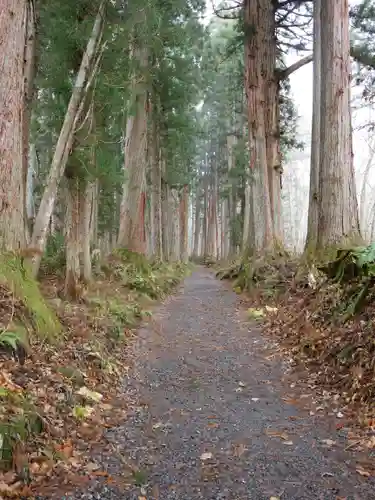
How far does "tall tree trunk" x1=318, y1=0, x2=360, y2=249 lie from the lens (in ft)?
27.5

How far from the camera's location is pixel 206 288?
1587cm

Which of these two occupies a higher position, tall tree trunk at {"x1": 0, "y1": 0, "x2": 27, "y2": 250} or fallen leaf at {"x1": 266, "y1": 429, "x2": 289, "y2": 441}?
tall tree trunk at {"x1": 0, "y1": 0, "x2": 27, "y2": 250}

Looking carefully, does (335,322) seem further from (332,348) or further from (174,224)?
(174,224)

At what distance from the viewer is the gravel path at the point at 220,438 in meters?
3.25

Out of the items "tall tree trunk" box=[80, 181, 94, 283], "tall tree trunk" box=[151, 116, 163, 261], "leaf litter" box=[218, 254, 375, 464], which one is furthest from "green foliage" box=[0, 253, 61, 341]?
"tall tree trunk" box=[151, 116, 163, 261]

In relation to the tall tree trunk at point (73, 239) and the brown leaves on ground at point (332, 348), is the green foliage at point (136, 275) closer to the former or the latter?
the tall tree trunk at point (73, 239)

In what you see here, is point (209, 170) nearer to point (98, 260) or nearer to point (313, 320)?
point (98, 260)

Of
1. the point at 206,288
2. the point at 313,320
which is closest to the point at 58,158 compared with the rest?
the point at 313,320

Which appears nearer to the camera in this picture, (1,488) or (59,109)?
(1,488)

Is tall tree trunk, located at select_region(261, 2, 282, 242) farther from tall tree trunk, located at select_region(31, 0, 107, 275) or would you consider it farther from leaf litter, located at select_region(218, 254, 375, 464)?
tall tree trunk, located at select_region(31, 0, 107, 275)

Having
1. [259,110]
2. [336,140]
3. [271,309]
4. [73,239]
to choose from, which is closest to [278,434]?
[271,309]

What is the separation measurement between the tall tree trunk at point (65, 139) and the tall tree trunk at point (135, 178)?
5.85 meters

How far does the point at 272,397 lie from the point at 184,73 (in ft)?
48.8

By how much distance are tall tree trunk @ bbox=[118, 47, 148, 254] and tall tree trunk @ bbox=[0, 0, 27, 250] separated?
26.7 feet
